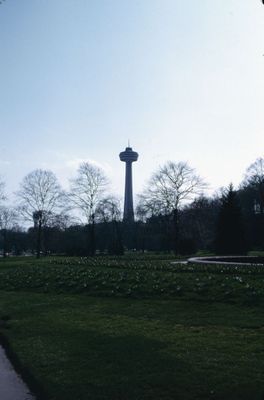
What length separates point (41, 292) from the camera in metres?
20.0

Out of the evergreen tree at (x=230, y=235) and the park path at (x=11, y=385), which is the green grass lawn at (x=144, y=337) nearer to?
the park path at (x=11, y=385)

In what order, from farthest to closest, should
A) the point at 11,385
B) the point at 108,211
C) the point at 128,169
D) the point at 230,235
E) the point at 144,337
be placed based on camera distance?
the point at 128,169 < the point at 108,211 < the point at 230,235 < the point at 144,337 < the point at 11,385

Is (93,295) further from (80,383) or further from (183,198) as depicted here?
(183,198)

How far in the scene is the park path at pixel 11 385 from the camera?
701 cm

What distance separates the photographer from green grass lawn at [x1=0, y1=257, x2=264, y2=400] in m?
6.89

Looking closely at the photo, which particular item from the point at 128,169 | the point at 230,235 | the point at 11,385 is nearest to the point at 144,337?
the point at 11,385

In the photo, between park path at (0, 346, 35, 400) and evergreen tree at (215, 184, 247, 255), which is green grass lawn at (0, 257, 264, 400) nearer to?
park path at (0, 346, 35, 400)

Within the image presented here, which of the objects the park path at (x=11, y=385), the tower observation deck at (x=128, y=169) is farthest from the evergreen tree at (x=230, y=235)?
the tower observation deck at (x=128, y=169)

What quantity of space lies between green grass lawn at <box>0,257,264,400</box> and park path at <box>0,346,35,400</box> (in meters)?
0.19

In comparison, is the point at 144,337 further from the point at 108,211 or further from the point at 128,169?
the point at 128,169

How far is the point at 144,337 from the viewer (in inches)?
392

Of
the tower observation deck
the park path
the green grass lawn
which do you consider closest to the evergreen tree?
the green grass lawn

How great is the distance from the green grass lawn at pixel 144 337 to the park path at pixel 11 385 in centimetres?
19

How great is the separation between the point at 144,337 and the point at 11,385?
320 centimetres
